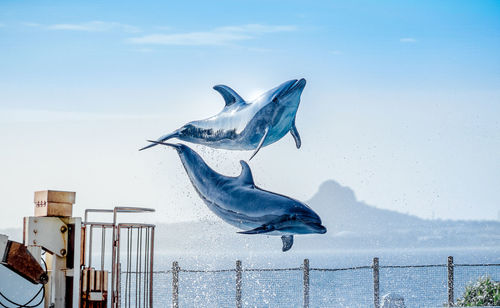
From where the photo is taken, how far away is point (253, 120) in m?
9.66

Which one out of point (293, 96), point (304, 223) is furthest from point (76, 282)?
point (293, 96)

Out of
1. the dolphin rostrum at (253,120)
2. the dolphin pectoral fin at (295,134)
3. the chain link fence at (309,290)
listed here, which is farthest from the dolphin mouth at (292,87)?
the chain link fence at (309,290)

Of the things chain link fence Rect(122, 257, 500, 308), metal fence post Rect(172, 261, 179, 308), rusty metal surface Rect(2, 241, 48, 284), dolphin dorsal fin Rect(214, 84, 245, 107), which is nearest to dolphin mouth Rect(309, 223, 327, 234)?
dolphin dorsal fin Rect(214, 84, 245, 107)

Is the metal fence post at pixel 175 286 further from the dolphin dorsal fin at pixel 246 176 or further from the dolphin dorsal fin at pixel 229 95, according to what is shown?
the dolphin dorsal fin at pixel 246 176

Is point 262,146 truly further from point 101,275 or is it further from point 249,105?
point 101,275

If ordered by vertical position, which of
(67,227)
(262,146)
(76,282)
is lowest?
(76,282)

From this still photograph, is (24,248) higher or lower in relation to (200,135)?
lower

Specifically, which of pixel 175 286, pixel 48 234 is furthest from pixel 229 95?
pixel 175 286

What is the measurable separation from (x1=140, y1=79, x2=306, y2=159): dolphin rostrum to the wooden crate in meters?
1.70

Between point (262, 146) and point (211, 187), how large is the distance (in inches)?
32.1

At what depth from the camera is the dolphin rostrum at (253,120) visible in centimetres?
956

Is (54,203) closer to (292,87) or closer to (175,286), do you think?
(292,87)

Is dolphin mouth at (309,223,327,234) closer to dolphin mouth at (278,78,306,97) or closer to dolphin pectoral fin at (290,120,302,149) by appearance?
dolphin pectoral fin at (290,120,302,149)

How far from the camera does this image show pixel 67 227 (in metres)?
9.07
